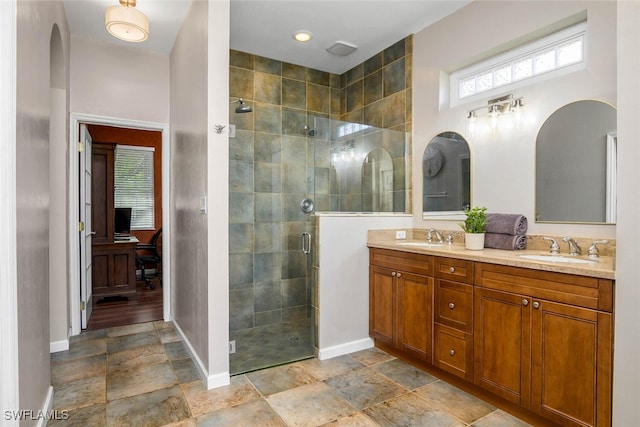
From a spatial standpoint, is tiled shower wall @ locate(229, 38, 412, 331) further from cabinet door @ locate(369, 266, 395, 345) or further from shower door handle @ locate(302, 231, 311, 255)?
cabinet door @ locate(369, 266, 395, 345)

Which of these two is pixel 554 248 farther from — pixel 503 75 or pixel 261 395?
pixel 261 395

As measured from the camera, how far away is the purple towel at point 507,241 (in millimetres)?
A: 2510

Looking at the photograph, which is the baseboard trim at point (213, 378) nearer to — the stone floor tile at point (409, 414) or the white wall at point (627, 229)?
the stone floor tile at point (409, 414)

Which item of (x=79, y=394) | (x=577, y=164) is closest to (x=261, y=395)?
(x=79, y=394)

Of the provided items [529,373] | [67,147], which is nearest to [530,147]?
[529,373]

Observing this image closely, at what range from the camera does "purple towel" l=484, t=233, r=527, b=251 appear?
8.23 ft

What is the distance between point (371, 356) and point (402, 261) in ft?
2.82

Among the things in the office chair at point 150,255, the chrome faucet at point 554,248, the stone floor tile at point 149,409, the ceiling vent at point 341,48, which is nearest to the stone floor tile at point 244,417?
the stone floor tile at point 149,409

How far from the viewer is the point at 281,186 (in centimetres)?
334

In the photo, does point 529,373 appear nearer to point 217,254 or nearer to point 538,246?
point 538,246

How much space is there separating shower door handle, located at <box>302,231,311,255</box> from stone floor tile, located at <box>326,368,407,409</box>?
40.3 inches

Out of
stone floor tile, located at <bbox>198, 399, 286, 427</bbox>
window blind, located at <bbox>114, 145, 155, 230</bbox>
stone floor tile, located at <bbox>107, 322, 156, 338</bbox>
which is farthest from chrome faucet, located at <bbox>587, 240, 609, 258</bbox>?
window blind, located at <bbox>114, 145, 155, 230</bbox>

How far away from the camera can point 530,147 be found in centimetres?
257

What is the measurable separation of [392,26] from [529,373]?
303 centimetres
